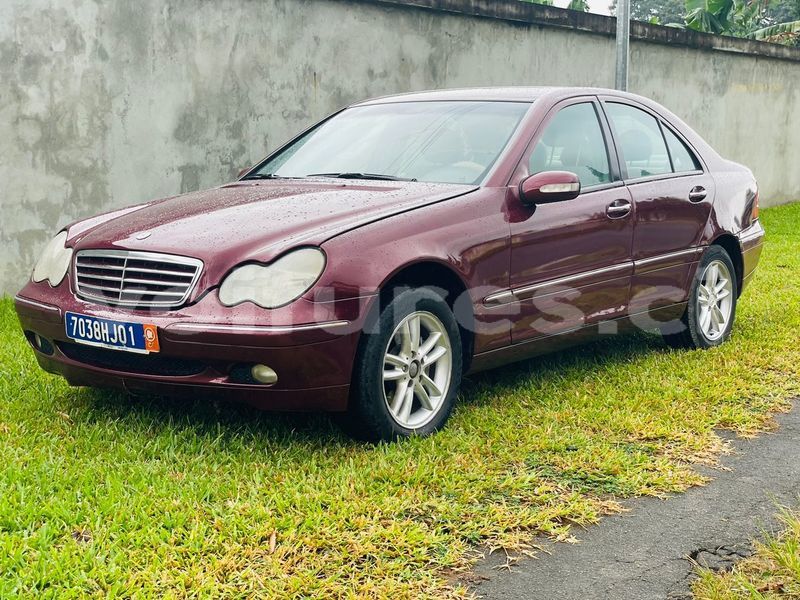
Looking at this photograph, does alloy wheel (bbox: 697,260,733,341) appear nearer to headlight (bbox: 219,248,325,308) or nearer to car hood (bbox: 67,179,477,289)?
car hood (bbox: 67,179,477,289)

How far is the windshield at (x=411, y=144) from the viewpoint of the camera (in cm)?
505

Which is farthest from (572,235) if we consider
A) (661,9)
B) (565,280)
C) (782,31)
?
(661,9)

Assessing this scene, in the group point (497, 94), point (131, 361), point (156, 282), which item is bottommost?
point (131, 361)

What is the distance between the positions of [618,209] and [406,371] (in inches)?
67.2

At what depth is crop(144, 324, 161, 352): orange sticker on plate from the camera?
13.3 feet

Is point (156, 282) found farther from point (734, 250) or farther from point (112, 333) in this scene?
point (734, 250)

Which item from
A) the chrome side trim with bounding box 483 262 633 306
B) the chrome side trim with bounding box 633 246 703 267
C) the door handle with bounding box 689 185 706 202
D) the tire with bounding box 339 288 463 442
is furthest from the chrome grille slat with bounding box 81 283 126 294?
the door handle with bounding box 689 185 706 202

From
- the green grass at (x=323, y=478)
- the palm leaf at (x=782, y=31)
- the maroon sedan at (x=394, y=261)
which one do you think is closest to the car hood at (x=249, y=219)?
the maroon sedan at (x=394, y=261)

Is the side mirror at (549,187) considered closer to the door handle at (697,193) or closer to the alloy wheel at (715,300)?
the door handle at (697,193)

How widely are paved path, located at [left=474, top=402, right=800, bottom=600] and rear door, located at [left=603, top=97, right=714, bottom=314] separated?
167 centimetres

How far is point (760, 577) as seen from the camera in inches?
124

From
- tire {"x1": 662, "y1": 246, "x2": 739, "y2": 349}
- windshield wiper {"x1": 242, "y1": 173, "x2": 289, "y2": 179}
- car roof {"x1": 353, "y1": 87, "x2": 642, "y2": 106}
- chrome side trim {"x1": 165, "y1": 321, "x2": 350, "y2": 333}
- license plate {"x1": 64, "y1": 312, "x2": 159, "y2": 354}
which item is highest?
car roof {"x1": 353, "y1": 87, "x2": 642, "y2": 106}

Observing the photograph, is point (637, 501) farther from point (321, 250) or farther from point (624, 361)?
point (624, 361)

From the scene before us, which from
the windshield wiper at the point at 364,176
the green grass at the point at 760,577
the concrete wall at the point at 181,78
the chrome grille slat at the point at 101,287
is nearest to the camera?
the green grass at the point at 760,577
